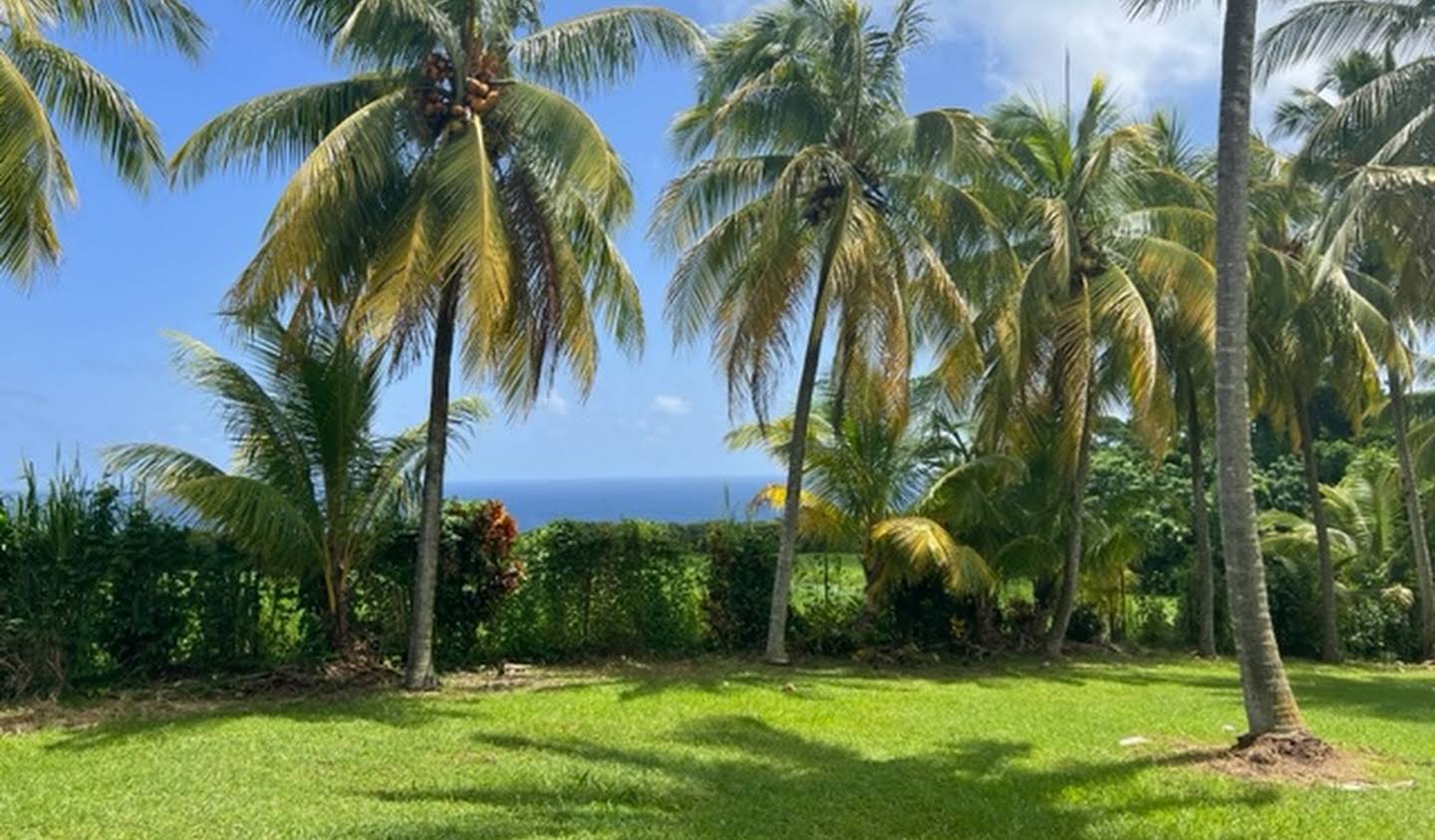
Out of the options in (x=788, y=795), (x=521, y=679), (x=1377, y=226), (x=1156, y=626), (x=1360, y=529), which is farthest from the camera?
(x=1360, y=529)

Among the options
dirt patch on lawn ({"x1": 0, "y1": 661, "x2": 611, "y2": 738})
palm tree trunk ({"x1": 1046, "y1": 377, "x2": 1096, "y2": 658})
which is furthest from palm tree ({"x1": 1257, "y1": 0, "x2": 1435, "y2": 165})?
dirt patch on lawn ({"x1": 0, "y1": 661, "x2": 611, "y2": 738})

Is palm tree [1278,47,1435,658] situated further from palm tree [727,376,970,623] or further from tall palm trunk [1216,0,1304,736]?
palm tree [727,376,970,623]

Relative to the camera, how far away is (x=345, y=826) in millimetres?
5445

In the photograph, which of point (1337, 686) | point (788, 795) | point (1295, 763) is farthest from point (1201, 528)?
point (788, 795)

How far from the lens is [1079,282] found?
14727 mm

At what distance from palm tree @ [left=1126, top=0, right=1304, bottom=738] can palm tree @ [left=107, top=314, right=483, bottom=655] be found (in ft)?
25.0

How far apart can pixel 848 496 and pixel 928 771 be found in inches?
277

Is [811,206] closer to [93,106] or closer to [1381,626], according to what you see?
[93,106]

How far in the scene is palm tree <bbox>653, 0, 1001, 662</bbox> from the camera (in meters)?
12.3

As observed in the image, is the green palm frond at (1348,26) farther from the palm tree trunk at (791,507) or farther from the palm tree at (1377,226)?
the palm tree trunk at (791,507)

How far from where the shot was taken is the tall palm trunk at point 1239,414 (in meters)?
7.62

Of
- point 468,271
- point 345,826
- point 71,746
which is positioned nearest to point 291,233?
point 468,271

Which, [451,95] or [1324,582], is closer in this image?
[451,95]

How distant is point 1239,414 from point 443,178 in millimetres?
6870
